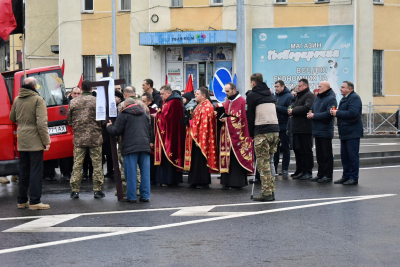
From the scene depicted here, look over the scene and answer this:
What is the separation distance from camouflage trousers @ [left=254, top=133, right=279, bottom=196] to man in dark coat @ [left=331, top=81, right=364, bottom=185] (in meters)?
2.50

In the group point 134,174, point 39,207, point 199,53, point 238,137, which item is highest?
point 199,53

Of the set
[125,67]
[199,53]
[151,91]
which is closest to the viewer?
[151,91]

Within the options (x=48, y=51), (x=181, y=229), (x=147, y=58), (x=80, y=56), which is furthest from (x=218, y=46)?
(x=181, y=229)

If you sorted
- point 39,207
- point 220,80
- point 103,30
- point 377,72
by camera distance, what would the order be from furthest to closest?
point 103,30, point 377,72, point 220,80, point 39,207

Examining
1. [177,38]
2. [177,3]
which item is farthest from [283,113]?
[177,3]

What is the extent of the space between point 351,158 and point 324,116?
3.15 ft

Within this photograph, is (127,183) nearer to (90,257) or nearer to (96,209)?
(96,209)

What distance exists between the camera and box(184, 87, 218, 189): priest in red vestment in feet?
39.5

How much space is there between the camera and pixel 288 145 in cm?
1395

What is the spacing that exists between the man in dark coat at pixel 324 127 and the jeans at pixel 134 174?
12.7 ft

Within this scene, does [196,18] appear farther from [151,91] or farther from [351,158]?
[351,158]

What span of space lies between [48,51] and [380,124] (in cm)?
1807

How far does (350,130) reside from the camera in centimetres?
1237

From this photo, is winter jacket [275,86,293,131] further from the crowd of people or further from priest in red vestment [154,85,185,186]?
priest in red vestment [154,85,185,186]
